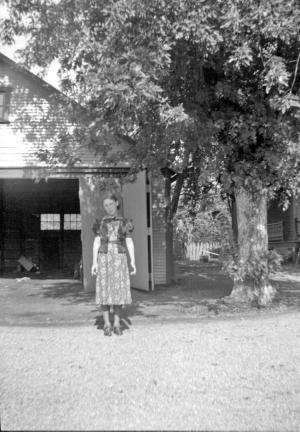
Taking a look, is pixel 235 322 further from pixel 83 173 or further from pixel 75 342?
pixel 83 173

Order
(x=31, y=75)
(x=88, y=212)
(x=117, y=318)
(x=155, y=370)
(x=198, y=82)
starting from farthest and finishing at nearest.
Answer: (x=31, y=75)
(x=88, y=212)
(x=198, y=82)
(x=117, y=318)
(x=155, y=370)

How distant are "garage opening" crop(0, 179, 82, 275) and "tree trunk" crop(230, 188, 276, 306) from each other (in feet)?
39.4

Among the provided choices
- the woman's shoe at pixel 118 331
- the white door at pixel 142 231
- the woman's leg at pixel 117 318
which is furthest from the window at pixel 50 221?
the woman's shoe at pixel 118 331

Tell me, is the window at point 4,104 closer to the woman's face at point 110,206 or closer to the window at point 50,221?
the woman's face at point 110,206

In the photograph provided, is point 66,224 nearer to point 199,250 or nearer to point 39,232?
point 39,232

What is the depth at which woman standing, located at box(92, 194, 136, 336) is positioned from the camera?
666 cm

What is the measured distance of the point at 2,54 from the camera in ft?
42.0

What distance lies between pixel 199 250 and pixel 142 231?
22177 mm

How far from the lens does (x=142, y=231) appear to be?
41.3 ft

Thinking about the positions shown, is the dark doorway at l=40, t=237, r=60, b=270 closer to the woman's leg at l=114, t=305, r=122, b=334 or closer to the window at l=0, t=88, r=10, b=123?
the window at l=0, t=88, r=10, b=123

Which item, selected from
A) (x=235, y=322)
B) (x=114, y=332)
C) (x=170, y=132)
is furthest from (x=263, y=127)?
(x=114, y=332)

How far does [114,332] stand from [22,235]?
49.8ft

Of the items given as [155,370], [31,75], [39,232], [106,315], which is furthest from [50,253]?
[155,370]

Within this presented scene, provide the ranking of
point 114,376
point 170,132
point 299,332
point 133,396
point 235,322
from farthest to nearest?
point 170,132 → point 235,322 → point 299,332 → point 114,376 → point 133,396
